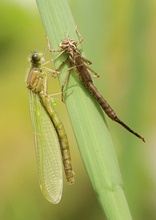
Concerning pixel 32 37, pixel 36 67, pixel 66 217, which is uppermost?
pixel 32 37

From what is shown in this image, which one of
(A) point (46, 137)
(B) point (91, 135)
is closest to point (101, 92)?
(A) point (46, 137)

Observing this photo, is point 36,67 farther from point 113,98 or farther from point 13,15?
point 13,15

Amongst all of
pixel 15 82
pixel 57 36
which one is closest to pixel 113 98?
pixel 15 82

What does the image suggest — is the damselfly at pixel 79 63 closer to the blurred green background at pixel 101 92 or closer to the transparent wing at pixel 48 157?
the blurred green background at pixel 101 92

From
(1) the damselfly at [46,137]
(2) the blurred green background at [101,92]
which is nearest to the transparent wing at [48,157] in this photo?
(1) the damselfly at [46,137]

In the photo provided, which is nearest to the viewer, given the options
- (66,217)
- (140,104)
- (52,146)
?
(140,104)

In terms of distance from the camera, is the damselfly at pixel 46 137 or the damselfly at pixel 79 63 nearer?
the damselfly at pixel 79 63
